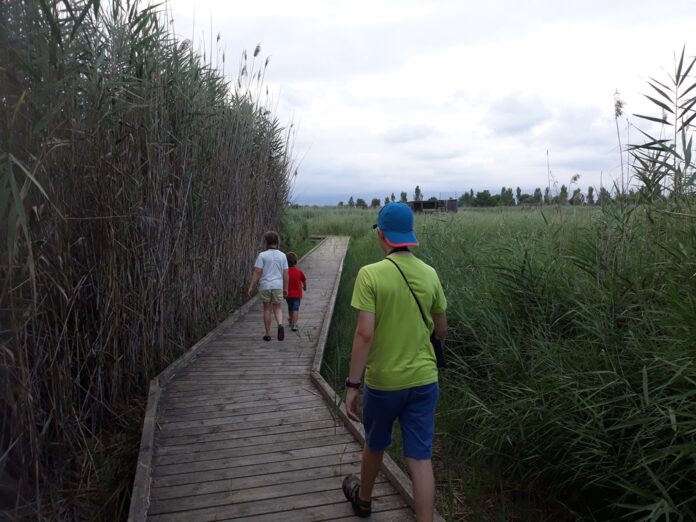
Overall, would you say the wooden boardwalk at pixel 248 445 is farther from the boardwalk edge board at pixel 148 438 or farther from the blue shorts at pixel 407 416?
the blue shorts at pixel 407 416

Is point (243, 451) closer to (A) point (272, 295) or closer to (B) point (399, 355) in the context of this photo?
(B) point (399, 355)

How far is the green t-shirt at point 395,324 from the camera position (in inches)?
89.4

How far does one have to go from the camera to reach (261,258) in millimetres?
5984

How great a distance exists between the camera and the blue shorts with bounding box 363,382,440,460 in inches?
89.1

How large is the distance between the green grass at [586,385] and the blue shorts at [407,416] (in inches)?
33.4

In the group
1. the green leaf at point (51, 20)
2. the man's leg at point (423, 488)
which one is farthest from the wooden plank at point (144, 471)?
the green leaf at point (51, 20)

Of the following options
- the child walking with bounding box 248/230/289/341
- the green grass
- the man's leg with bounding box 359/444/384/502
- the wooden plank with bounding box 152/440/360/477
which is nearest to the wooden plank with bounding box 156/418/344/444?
the wooden plank with bounding box 152/440/360/477

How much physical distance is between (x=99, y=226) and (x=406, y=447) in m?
2.90

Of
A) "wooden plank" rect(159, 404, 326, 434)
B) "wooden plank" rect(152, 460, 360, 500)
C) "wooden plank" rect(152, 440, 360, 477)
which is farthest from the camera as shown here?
"wooden plank" rect(159, 404, 326, 434)

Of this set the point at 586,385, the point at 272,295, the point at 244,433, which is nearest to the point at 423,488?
the point at 586,385

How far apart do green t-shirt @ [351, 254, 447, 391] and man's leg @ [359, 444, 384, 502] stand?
1.18ft

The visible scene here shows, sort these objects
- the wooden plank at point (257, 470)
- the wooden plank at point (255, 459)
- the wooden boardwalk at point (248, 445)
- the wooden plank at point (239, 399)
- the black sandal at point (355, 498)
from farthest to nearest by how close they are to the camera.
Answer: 1. the wooden plank at point (239, 399)
2. the wooden plank at point (255, 459)
3. the wooden plank at point (257, 470)
4. the wooden boardwalk at point (248, 445)
5. the black sandal at point (355, 498)

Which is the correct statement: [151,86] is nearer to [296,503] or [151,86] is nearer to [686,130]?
[296,503]

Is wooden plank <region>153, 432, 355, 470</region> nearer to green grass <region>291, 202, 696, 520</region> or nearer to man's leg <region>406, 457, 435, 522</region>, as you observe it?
green grass <region>291, 202, 696, 520</region>
